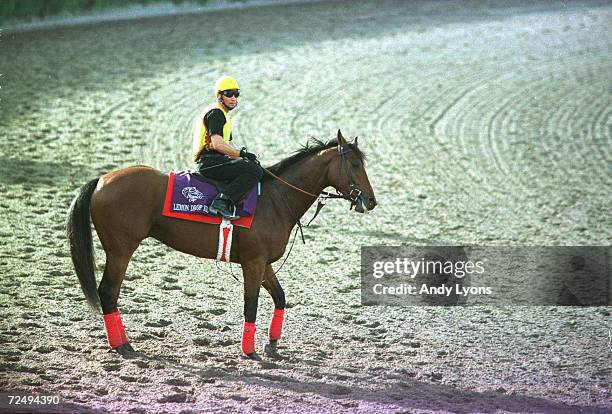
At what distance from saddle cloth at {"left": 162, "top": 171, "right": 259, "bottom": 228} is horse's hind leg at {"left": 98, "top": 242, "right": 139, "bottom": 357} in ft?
1.67

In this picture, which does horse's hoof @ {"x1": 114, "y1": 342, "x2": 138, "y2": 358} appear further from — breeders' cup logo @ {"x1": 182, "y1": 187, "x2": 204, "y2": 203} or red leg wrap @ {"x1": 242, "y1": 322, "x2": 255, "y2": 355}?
breeders' cup logo @ {"x1": 182, "y1": 187, "x2": 204, "y2": 203}

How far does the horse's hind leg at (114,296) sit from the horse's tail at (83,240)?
0.49 ft

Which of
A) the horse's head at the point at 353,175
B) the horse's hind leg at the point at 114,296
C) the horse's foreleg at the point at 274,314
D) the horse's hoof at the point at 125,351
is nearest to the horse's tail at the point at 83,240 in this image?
the horse's hind leg at the point at 114,296

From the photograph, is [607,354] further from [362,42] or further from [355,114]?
[362,42]

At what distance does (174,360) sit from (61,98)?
9879 mm

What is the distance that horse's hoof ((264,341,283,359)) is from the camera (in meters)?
8.75

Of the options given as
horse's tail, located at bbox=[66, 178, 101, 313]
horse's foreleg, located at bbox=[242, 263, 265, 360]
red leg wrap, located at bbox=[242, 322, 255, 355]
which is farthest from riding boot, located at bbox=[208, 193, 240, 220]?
horse's tail, located at bbox=[66, 178, 101, 313]

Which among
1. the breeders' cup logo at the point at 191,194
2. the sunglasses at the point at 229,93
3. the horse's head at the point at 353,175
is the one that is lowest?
the breeders' cup logo at the point at 191,194

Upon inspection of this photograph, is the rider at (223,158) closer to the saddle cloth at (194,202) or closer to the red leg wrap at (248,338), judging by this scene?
the saddle cloth at (194,202)

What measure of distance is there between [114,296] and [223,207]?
1.23 m

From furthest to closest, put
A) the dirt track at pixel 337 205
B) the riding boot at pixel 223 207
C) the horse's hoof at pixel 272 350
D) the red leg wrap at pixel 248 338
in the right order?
the horse's hoof at pixel 272 350
the red leg wrap at pixel 248 338
the riding boot at pixel 223 207
the dirt track at pixel 337 205

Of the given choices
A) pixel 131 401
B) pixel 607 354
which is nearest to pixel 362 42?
pixel 607 354

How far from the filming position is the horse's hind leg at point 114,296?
28.0ft

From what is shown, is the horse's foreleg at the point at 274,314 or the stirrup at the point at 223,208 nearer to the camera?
the stirrup at the point at 223,208
